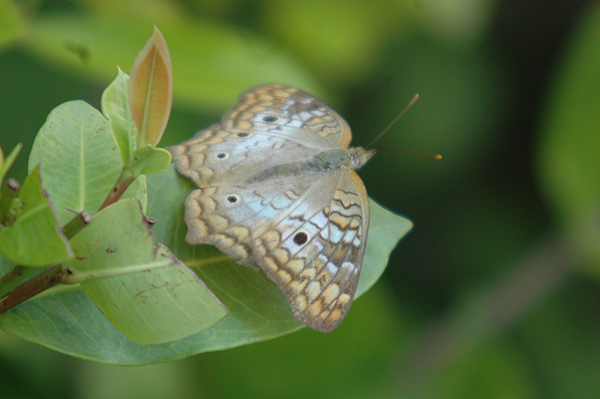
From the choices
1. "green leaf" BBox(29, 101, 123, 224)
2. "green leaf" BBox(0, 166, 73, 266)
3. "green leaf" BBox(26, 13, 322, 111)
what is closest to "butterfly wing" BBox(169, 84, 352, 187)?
"green leaf" BBox(26, 13, 322, 111)

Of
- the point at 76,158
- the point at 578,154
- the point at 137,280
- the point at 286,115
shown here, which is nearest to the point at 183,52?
the point at 286,115

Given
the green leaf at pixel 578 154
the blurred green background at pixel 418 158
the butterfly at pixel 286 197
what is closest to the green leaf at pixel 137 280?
the butterfly at pixel 286 197

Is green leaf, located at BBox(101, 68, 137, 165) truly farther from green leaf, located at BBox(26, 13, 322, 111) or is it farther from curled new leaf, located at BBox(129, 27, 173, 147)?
green leaf, located at BBox(26, 13, 322, 111)

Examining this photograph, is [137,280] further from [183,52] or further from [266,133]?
[183,52]

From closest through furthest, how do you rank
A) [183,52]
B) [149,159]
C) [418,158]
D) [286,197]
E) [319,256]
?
[149,159], [319,256], [286,197], [183,52], [418,158]

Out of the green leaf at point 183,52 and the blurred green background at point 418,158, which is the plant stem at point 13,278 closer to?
the blurred green background at point 418,158

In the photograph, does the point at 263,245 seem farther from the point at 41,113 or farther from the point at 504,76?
the point at 504,76
